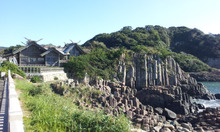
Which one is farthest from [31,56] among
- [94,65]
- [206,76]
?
[206,76]

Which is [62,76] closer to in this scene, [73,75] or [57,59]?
[73,75]

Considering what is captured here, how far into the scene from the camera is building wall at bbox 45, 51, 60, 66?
33037mm

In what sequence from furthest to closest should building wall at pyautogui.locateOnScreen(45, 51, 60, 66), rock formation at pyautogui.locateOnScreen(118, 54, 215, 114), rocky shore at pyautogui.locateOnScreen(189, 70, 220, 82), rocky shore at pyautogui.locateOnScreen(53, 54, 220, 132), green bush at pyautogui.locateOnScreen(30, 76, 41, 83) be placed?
rocky shore at pyautogui.locateOnScreen(189, 70, 220, 82) < rock formation at pyautogui.locateOnScreen(118, 54, 215, 114) < building wall at pyautogui.locateOnScreen(45, 51, 60, 66) < green bush at pyautogui.locateOnScreen(30, 76, 41, 83) < rocky shore at pyautogui.locateOnScreen(53, 54, 220, 132)

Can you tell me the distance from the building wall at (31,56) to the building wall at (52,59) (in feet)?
3.60

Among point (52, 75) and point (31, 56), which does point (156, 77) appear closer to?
point (52, 75)

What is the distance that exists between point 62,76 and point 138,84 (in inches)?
696

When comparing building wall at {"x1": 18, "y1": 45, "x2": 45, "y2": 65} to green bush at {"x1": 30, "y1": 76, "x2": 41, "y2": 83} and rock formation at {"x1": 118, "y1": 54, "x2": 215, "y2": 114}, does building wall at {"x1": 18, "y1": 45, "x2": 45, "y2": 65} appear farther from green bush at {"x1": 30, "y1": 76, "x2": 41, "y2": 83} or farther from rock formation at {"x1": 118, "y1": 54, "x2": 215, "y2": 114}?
rock formation at {"x1": 118, "y1": 54, "x2": 215, "y2": 114}

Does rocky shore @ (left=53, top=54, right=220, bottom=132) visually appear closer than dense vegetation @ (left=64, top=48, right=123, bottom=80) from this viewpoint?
Yes

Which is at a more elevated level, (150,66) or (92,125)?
(150,66)

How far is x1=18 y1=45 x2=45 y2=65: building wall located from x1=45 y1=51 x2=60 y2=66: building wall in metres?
1.10

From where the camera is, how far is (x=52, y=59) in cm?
3350

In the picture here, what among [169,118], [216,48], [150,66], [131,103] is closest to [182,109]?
[169,118]

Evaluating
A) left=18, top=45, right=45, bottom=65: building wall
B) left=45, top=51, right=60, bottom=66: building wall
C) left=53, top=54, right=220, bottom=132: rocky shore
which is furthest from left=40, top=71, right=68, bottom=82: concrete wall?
left=18, top=45, right=45, bottom=65: building wall

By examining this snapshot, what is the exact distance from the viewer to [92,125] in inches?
313
